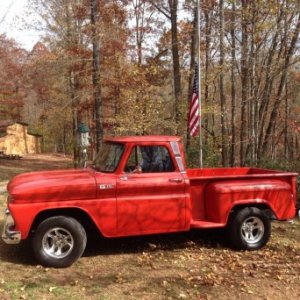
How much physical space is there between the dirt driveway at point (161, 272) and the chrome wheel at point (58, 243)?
26 centimetres

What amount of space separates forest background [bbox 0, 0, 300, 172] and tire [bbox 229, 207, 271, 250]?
465 cm

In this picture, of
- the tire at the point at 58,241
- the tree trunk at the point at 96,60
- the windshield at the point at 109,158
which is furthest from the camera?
the tree trunk at the point at 96,60

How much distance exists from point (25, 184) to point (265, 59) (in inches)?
585

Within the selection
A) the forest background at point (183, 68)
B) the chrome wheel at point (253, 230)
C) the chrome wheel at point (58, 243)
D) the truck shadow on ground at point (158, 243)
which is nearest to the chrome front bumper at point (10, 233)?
the chrome wheel at point (58, 243)

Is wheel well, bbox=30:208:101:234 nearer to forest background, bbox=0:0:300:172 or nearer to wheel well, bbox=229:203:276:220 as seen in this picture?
wheel well, bbox=229:203:276:220

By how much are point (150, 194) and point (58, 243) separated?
1613mm

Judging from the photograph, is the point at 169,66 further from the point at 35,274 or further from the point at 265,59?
the point at 35,274

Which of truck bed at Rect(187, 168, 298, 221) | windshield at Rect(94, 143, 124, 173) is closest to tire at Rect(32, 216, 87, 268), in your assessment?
windshield at Rect(94, 143, 124, 173)

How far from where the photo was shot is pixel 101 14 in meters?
25.9

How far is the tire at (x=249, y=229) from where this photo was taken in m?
7.63

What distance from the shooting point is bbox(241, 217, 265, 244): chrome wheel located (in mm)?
7742

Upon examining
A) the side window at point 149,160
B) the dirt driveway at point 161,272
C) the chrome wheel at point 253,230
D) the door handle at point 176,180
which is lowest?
the dirt driveway at point 161,272

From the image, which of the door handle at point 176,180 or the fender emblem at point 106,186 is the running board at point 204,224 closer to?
the door handle at point 176,180

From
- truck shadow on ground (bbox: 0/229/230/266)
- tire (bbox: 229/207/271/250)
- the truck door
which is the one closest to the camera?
the truck door
